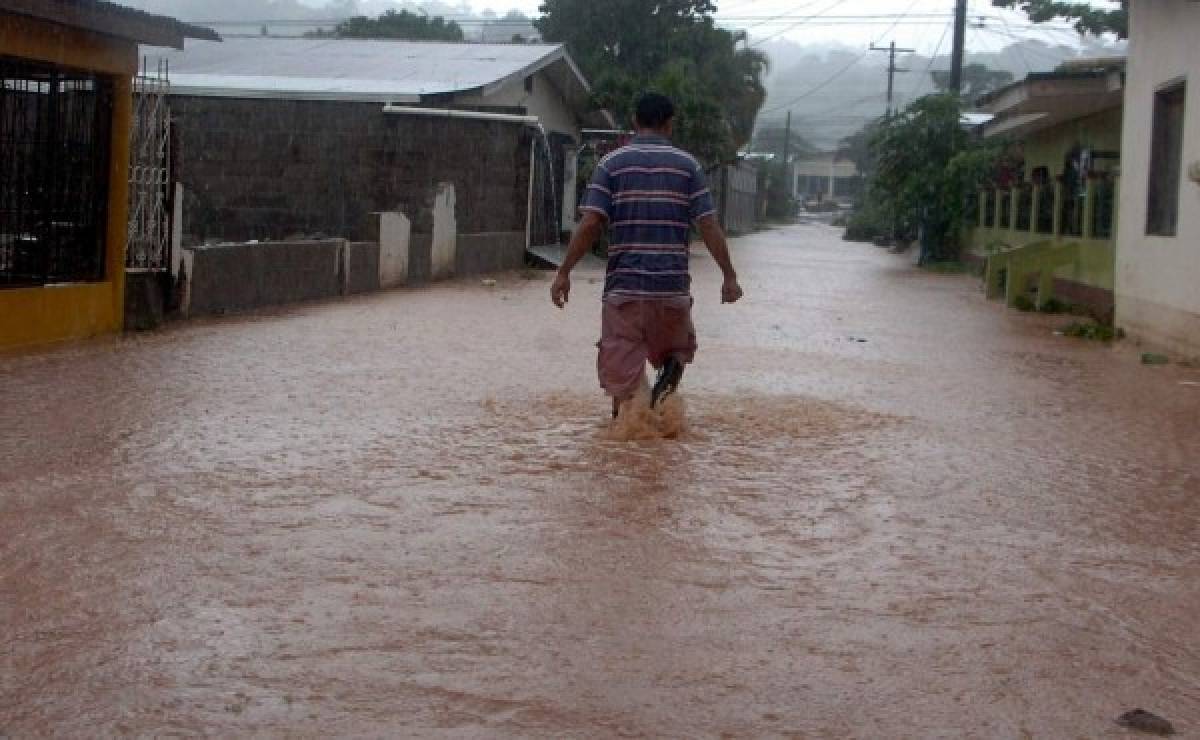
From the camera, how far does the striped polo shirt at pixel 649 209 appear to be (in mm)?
7648

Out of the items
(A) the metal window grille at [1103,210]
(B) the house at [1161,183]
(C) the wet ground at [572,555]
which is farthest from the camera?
(A) the metal window grille at [1103,210]

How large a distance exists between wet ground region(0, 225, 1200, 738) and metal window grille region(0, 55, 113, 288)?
1.35 meters

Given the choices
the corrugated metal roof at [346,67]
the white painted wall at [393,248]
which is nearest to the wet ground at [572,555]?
the white painted wall at [393,248]

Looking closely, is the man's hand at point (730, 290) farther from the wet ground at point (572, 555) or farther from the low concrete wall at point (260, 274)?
the low concrete wall at point (260, 274)

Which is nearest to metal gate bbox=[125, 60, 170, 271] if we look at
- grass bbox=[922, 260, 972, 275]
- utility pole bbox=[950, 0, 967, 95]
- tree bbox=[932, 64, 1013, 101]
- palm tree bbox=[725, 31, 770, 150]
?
grass bbox=[922, 260, 972, 275]

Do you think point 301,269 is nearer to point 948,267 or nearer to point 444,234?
point 444,234

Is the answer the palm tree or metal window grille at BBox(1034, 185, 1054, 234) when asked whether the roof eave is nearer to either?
metal window grille at BBox(1034, 185, 1054, 234)

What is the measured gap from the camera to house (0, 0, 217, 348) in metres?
10.8

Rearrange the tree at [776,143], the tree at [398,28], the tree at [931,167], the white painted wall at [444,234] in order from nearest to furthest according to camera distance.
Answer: the white painted wall at [444,234], the tree at [931,167], the tree at [398,28], the tree at [776,143]

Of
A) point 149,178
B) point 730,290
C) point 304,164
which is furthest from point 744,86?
point 730,290

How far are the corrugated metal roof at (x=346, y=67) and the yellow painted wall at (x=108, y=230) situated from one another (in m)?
10.1

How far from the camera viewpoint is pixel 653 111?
25.4ft

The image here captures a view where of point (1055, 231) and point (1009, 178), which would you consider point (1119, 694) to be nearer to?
point (1055, 231)

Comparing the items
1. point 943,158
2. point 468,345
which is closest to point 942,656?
point 468,345
